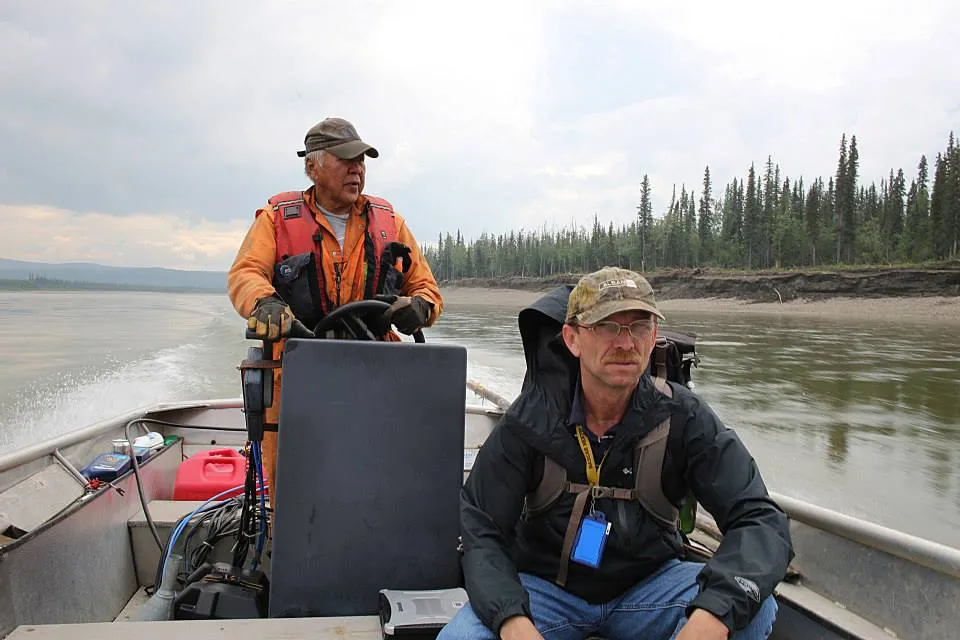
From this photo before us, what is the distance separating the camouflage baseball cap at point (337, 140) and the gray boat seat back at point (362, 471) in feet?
2.90

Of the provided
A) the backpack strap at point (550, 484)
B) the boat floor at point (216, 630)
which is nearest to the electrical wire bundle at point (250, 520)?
the boat floor at point (216, 630)

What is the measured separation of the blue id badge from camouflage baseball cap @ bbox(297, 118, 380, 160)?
5.18 feet

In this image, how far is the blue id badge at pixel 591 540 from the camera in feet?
5.54

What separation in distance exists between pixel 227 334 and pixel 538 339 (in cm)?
2214

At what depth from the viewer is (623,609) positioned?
1.79 m

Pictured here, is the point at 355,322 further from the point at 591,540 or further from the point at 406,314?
the point at 591,540

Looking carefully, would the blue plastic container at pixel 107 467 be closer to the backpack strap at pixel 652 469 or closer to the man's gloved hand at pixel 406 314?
the man's gloved hand at pixel 406 314

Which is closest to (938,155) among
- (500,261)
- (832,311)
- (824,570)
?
(832,311)

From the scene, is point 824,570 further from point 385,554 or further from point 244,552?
point 244,552

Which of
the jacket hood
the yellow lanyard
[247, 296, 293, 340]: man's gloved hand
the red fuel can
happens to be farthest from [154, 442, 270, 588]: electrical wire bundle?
the yellow lanyard

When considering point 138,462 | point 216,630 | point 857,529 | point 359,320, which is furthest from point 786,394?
point 216,630

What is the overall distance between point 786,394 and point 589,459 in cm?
1249

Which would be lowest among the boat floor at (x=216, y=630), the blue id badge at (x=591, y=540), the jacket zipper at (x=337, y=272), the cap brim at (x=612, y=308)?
the boat floor at (x=216, y=630)

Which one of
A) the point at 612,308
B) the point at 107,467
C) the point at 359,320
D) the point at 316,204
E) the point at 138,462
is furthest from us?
the point at 138,462
